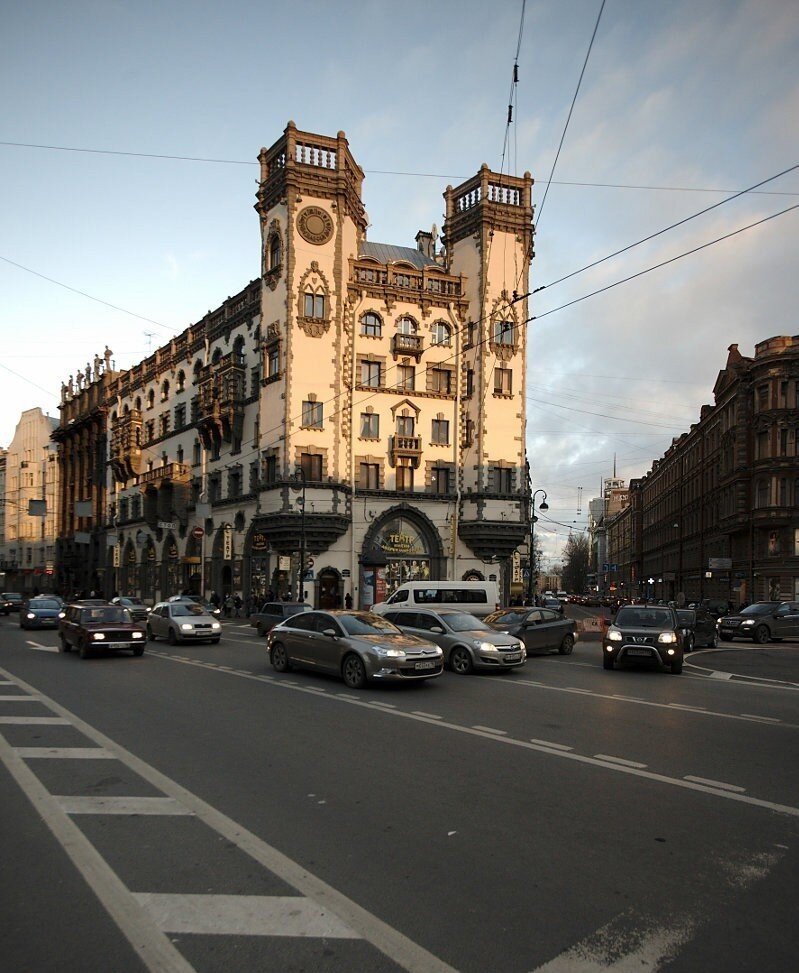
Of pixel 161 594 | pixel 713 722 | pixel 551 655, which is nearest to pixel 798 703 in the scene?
pixel 713 722

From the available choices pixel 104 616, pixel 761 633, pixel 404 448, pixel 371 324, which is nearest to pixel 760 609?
pixel 761 633

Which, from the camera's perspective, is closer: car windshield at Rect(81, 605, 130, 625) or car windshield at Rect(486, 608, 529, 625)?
car windshield at Rect(81, 605, 130, 625)

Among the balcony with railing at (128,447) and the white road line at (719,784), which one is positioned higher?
the balcony with railing at (128,447)

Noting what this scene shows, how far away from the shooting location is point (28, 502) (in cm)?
8731

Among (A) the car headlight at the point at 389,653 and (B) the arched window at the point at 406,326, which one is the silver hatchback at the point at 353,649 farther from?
(B) the arched window at the point at 406,326

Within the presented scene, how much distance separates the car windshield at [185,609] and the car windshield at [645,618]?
551 inches

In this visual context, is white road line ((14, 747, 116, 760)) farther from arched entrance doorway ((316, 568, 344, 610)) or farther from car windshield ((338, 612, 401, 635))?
arched entrance doorway ((316, 568, 344, 610))

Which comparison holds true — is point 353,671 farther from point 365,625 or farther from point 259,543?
point 259,543

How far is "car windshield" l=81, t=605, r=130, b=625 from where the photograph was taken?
20.5m

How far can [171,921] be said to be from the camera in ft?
15.2

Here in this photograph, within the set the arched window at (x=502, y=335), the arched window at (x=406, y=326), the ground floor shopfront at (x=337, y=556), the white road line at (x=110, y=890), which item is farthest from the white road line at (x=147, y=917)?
the arched window at (x=502, y=335)

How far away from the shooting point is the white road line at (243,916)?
4.53 metres

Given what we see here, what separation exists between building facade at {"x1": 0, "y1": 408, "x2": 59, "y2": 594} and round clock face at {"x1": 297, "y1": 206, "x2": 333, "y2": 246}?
188ft

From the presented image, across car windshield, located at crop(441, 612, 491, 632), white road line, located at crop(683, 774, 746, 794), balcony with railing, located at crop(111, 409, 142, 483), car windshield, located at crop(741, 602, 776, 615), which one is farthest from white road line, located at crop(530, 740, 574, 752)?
balcony with railing, located at crop(111, 409, 142, 483)
